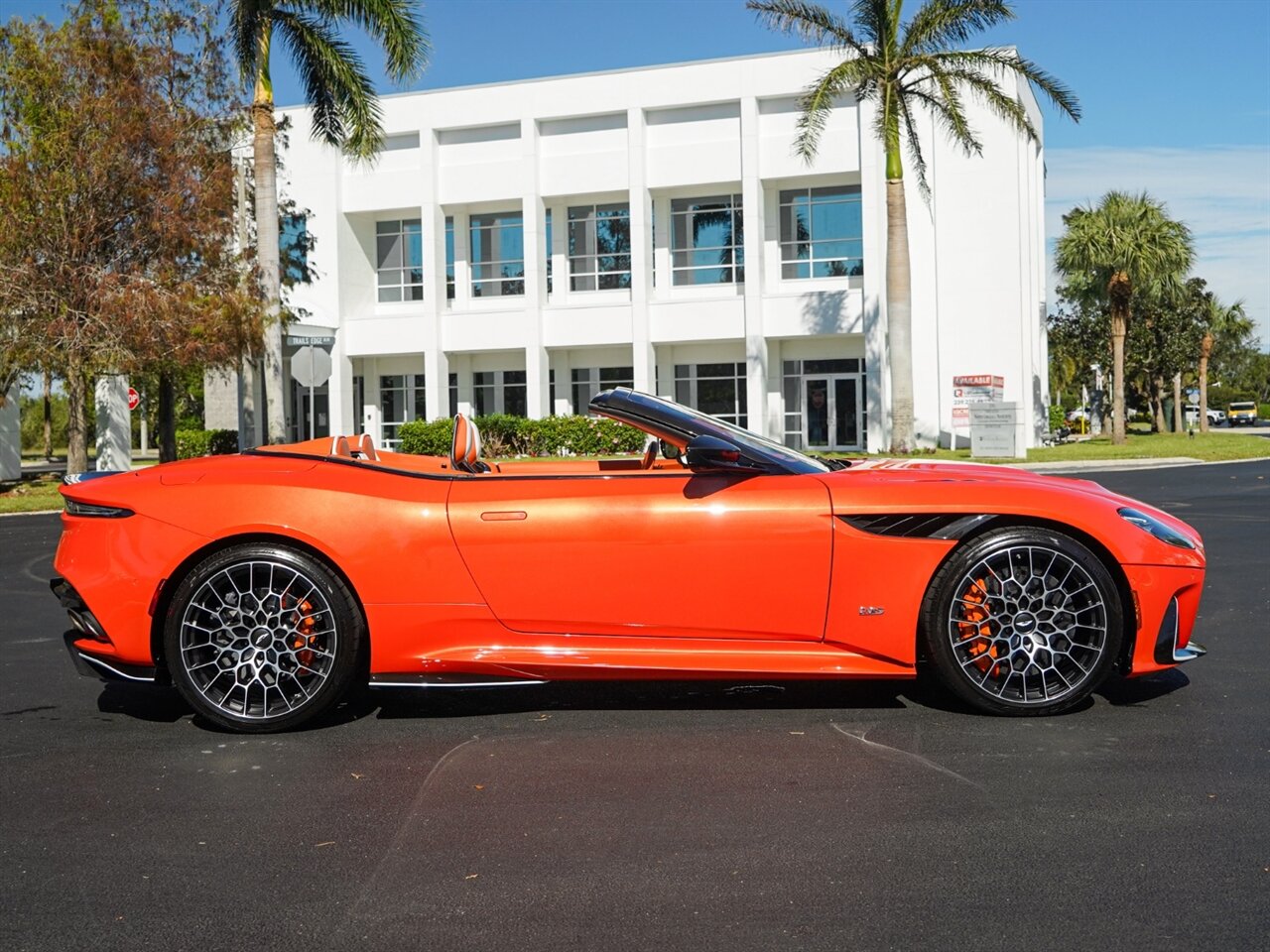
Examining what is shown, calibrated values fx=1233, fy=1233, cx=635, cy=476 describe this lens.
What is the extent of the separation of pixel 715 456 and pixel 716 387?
32.9 meters

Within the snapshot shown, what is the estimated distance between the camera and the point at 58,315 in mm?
22812

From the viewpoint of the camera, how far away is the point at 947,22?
85.0ft

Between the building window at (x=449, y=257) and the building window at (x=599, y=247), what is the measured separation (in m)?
3.87

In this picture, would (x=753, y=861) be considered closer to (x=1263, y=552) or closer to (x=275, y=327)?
(x=1263, y=552)

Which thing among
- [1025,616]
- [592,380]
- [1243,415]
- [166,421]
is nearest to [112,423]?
[166,421]

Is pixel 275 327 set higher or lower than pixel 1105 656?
higher

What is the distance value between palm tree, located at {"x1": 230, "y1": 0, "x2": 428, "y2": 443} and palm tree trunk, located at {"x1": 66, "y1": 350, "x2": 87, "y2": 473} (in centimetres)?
345

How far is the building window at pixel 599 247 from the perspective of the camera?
124 ft

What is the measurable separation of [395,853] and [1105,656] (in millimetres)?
2810

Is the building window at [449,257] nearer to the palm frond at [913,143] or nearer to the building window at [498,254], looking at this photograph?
the building window at [498,254]

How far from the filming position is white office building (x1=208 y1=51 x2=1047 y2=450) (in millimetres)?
34594

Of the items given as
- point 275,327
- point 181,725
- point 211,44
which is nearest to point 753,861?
point 181,725

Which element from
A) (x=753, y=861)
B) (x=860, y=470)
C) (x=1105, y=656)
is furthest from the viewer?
(x=860, y=470)

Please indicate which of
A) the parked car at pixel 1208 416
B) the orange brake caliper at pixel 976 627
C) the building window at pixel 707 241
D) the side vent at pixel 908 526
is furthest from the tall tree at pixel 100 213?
the parked car at pixel 1208 416
